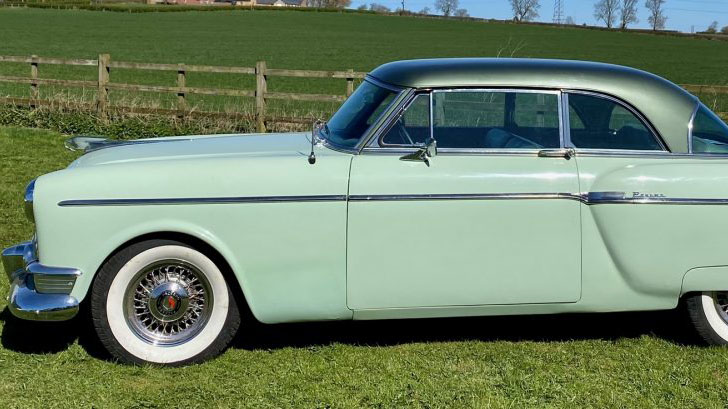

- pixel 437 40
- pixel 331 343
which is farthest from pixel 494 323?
pixel 437 40

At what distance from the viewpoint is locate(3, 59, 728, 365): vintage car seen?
359 centimetres

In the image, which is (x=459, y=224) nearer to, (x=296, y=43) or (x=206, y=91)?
(x=206, y=91)

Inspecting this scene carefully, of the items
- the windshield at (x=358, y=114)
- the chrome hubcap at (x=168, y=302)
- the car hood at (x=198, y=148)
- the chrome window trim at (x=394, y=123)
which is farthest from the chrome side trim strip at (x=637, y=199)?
the chrome hubcap at (x=168, y=302)

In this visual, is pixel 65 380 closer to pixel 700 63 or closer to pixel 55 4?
pixel 700 63

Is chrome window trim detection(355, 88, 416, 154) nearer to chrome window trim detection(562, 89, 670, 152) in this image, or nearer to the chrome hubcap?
chrome window trim detection(562, 89, 670, 152)

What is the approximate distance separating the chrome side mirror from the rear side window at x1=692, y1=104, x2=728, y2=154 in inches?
55.0

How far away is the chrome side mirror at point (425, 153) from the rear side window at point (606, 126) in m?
0.76

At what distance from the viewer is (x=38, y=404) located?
3355 millimetres

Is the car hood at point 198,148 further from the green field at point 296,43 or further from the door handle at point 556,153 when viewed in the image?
the green field at point 296,43

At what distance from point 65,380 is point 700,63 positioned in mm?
40936

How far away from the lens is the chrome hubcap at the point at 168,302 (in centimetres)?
367

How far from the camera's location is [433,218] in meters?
3.68

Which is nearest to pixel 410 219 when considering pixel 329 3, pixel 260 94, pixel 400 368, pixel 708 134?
pixel 400 368

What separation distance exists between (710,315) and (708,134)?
951 mm
